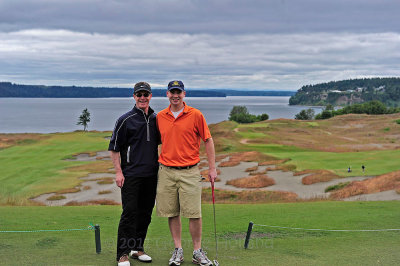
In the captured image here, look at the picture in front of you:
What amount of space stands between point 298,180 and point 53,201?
15629mm

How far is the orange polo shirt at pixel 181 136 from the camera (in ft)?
20.3

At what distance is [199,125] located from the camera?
627 cm

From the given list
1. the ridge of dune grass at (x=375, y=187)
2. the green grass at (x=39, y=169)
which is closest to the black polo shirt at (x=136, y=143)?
the green grass at (x=39, y=169)

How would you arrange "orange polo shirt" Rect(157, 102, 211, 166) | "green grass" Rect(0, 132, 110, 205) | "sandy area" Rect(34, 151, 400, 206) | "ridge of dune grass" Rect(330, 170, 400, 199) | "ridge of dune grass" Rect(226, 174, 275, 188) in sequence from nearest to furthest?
1. "orange polo shirt" Rect(157, 102, 211, 166)
2. "ridge of dune grass" Rect(330, 170, 400, 199)
3. "sandy area" Rect(34, 151, 400, 206)
4. "green grass" Rect(0, 132, 110, 205)
5. "ridge of dune grass" Rect(226, 174, 275, 188)

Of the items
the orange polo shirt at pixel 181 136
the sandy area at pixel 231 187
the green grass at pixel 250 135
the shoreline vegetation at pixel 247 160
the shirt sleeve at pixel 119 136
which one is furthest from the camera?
the green grass at pixel 250 135

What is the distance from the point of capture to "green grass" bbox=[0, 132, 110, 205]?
29.5 meters

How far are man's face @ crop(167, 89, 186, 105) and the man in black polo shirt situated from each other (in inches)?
15.3

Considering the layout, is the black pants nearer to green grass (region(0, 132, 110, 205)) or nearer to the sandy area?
green grass (region(0, 132, 110, 205))

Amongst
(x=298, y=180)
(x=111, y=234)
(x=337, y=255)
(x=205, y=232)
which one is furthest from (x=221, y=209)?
(x=298, y=180)

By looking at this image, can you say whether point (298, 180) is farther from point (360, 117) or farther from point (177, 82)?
point (360, 117)

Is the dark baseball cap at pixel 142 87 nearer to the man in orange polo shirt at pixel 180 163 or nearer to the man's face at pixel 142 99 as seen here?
the man's face at pixel 142 99

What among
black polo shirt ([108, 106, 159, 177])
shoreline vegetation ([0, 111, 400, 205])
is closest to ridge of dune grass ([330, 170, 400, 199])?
shoreline vegetation ([0, 111, 400, 205])

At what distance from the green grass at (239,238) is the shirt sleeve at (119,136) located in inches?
63.5

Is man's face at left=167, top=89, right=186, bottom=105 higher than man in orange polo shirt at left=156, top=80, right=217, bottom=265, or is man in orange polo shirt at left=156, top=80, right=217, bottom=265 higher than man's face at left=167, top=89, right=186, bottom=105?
man's face at left=167, top=89, right=186, bottom=105
